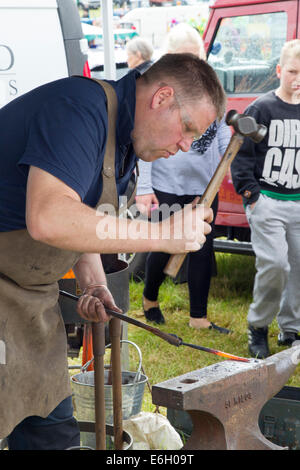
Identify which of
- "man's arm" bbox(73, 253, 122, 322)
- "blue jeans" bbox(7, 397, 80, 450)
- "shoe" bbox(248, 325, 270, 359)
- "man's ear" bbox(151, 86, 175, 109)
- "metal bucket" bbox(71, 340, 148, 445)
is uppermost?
"man's ear" bbox(151, 86, 175, 109)

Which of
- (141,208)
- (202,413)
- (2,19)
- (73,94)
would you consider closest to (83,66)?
(2,19)

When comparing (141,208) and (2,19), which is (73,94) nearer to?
(2,19)

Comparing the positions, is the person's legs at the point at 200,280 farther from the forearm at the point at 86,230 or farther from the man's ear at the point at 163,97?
the forearm at the point at 86,230

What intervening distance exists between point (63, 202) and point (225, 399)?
84 centimetres

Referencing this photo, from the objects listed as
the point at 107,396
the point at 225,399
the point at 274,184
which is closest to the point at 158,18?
the point at 274,184

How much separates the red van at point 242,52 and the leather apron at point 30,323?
313 cm

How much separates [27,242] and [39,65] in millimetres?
1731

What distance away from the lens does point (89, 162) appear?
1.66m

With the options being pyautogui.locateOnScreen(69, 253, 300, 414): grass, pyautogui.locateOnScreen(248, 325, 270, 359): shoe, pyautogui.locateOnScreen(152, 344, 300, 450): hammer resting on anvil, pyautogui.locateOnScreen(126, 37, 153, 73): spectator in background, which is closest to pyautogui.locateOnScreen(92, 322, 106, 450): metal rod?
pyautogui.locateOnScreen(152, 344, 300, 450): hammer resting on anvil

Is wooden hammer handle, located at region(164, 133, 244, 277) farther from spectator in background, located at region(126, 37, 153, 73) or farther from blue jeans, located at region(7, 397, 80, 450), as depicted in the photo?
spectator in background, located at region(126, 37, 153, 73)

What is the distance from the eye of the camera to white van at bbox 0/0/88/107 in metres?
3.33

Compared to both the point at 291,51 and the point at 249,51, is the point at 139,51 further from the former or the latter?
the point at 291,51

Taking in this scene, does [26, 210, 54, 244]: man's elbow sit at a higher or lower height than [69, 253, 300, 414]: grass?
higher

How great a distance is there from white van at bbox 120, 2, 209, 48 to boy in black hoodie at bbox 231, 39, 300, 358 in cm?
1478
